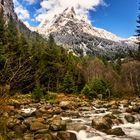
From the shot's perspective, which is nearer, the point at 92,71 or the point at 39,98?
the point at 39,98

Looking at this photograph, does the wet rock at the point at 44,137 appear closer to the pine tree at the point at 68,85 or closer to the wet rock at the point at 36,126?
the wet rock at the point at 36,126

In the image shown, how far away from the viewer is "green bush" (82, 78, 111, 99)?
57734 millimetres

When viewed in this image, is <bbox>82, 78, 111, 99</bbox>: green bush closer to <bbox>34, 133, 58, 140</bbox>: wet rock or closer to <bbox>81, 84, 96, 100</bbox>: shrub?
<bbox>81, 84, 96, 100</bbox>: shrub

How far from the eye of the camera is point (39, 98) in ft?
156

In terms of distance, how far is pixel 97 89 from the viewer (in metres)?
60.3

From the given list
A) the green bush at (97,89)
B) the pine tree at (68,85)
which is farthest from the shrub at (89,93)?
the pine tree at (68,85)

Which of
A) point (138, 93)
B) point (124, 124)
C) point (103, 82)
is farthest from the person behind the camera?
point (138, 93)

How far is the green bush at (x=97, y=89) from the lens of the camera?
57734 mm

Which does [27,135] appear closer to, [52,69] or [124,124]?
[124,124]

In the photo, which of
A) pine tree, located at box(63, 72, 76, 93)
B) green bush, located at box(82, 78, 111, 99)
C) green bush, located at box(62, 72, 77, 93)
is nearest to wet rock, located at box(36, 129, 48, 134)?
green bush, located at box(82, 78, 111, 99)

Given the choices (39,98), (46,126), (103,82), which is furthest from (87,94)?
(46,126)

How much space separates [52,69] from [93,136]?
4350cm

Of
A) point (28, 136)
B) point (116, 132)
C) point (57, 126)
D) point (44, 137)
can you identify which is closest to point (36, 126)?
point (57, 126)

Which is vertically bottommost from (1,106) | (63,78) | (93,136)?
(93,136)
